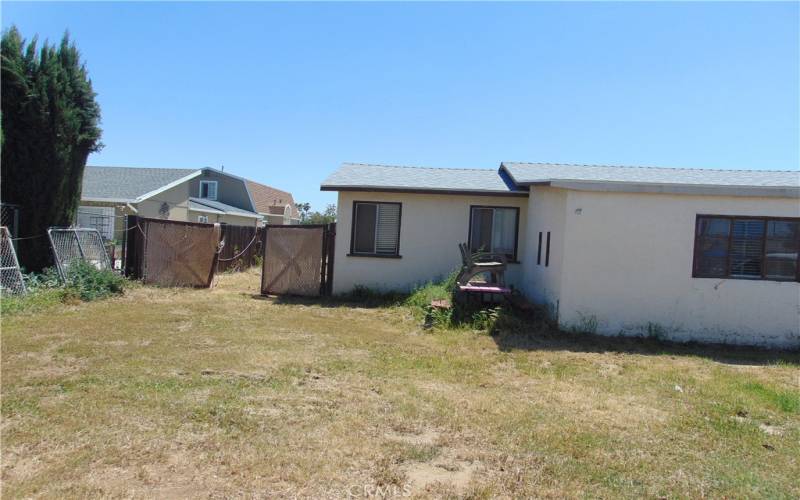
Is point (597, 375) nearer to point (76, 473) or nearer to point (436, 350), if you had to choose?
point (436, 350)

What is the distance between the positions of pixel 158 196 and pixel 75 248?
11.6 m

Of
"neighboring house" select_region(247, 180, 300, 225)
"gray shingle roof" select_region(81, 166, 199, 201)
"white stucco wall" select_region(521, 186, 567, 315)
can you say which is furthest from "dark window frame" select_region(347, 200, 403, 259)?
"neighboring house" select_region(247, 180, 300, 225)

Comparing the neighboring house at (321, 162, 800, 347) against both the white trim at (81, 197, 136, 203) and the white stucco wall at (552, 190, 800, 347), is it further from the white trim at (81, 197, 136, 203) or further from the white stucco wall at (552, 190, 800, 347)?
the white trim at (81, 197, 136, 203)

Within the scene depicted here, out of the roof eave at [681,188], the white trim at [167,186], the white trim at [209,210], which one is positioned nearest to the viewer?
the roof eave at [681,188]

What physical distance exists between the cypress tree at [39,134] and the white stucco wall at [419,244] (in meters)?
6.01

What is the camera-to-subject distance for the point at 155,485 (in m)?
3.42

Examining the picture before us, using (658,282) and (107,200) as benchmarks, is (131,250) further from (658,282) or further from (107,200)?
(658,282)

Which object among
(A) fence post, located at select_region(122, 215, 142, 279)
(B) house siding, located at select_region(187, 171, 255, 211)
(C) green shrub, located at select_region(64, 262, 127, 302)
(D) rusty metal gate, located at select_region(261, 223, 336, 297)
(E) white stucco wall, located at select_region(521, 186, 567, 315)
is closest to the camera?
(E) white stucco wall, located at select_region(521, 186, 567, 315)

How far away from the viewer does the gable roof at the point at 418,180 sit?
39.4 ft

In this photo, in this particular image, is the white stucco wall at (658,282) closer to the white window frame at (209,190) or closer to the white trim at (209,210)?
the white trim at (209,210)

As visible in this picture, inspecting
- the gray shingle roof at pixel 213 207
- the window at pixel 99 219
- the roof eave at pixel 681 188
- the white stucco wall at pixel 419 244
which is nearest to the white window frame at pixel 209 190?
the gray shingle roof at pixel 213 207

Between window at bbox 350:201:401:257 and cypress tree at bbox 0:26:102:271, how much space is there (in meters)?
6.37

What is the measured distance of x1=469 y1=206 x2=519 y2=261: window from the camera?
12.5 meters

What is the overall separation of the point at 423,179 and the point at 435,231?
1.37 metres
